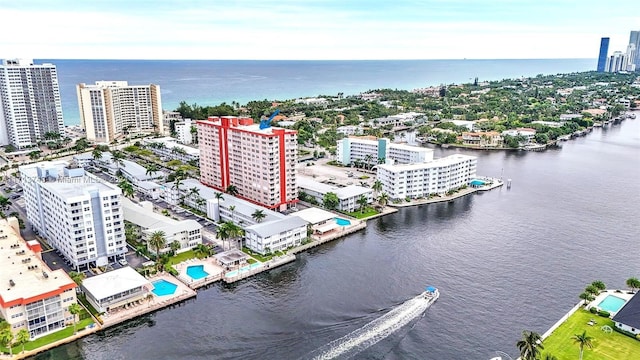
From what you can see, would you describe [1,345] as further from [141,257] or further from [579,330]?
[579,330]

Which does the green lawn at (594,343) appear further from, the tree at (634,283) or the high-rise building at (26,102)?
the high-rise building at (26,102)

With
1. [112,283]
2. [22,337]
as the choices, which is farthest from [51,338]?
[112,283]

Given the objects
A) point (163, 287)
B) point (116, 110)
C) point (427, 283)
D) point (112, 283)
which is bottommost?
point (427, 283)

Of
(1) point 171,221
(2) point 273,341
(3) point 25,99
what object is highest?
(3) point 25,99

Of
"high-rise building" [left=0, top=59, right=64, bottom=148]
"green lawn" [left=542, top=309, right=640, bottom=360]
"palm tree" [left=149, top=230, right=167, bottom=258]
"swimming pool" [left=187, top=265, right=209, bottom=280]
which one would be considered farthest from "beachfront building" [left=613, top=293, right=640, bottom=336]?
"high-rise building" [left=0, top=59, right=64, bottom=148]

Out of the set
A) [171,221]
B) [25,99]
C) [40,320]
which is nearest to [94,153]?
[25,99]

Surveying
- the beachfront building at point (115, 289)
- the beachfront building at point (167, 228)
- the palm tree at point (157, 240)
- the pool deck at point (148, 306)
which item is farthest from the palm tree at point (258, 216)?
the beachfront building at point (115, 289)

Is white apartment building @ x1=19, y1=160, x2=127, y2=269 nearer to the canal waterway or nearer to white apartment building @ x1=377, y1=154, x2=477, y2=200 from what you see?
the canal waterway

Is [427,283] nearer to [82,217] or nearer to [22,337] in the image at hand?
[82,217]
